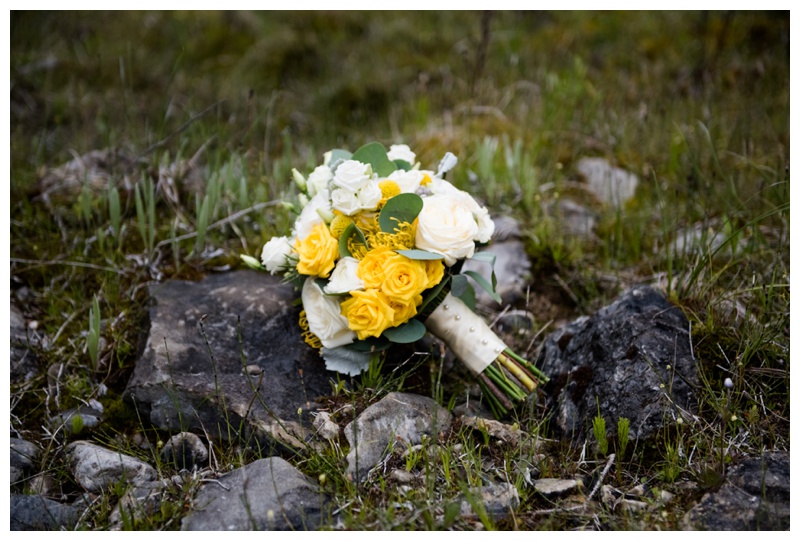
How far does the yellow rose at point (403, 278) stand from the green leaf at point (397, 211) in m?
0.12

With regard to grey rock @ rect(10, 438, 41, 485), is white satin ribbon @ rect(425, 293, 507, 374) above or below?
above

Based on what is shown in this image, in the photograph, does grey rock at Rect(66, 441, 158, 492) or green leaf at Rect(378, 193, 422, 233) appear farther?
green leaf at Rect(378, 193, 422, 233)

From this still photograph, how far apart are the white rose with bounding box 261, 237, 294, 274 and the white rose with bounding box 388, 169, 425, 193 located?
46 cm

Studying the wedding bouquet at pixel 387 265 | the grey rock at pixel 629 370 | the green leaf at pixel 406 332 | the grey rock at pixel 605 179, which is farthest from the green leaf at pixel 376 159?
the grey rock at pixel 605 179

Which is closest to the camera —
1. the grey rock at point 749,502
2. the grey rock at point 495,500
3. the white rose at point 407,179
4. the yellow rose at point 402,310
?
the grey rock at point 749,502

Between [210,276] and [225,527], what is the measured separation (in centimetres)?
134

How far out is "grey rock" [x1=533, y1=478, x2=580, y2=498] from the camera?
1.96 metres

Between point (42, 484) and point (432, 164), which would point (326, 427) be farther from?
point (432, 164)

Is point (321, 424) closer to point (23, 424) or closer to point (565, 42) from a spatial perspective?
point (23, 424)

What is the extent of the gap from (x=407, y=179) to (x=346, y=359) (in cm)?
69

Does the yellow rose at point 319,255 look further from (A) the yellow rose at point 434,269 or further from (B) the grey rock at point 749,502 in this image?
(B) the grey rock at point 749,502

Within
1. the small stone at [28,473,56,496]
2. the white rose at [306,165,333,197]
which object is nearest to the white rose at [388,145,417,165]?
the white rose at [306,165,333,197]

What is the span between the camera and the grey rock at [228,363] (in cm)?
221

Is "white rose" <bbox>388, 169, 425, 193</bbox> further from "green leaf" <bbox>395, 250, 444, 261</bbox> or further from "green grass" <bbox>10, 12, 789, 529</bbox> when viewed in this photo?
"green grass" <bbox>10, 12, 789, 529</bbox>
